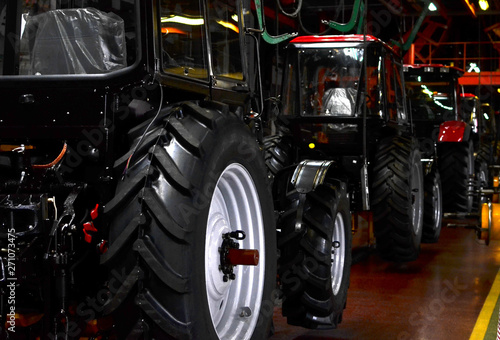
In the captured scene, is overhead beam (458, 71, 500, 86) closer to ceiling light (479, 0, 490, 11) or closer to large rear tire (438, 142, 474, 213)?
ceiling light (479, 0, 490, 11)

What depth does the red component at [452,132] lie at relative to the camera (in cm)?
1105

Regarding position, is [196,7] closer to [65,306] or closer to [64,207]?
[64,207]

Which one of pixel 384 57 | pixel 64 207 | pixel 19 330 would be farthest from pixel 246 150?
pixel 384 57

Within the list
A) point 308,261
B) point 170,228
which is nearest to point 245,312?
point 170,228

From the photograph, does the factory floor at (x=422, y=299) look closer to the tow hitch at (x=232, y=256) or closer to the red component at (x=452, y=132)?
the tow hitch at (x=232, y=256)

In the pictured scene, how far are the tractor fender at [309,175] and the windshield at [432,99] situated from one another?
7.32 metres

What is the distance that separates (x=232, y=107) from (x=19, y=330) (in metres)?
1.65

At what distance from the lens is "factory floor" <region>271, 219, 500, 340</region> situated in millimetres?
5305

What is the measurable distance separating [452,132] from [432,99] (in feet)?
3.98

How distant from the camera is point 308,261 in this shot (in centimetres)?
489

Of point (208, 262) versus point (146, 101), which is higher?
point (146, 101)

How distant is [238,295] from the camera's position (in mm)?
3801

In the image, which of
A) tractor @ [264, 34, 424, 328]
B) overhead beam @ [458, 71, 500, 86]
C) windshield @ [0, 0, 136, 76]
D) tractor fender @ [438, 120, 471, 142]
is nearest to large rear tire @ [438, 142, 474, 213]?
tractor fender @ [438, 120, 471, 142]

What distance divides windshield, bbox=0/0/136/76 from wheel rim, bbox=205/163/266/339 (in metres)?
0.75
